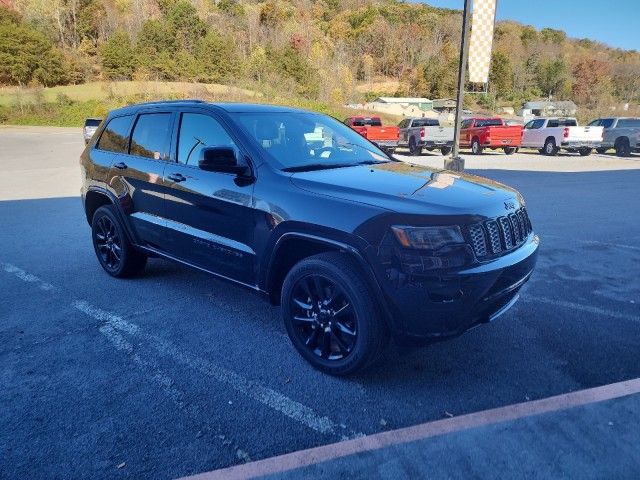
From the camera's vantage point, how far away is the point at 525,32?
117 metres

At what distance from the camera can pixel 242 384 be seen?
314 centimetres

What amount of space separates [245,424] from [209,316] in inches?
63.6

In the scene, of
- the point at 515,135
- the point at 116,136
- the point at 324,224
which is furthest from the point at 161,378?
the point at 515,135

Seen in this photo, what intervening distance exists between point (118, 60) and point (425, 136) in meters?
53.1

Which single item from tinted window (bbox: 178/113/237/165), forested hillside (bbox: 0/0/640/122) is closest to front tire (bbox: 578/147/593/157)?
tinted window (bbox: 178/113/237/165)

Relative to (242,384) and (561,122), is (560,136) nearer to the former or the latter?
(561,122)

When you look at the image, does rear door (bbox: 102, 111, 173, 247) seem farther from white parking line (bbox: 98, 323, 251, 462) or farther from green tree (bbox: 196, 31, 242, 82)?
green tree (bbox: 196, 31, 242, 82)

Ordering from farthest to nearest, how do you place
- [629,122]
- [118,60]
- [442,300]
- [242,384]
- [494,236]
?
[118,60], [629,122], [242,384], [494,236], [442,300]

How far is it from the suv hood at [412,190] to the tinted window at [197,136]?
2.71 feet

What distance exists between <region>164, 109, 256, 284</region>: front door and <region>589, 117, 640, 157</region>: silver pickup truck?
2213cm

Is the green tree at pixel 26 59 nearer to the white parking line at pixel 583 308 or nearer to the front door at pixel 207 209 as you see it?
the front door at pixel 207 209

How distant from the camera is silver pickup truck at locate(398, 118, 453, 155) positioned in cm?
2203

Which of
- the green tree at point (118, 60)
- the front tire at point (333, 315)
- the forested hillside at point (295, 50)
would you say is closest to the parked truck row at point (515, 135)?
the front tire at point (333, 315)

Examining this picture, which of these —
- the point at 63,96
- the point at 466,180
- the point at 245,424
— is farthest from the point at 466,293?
the point at 63,96
